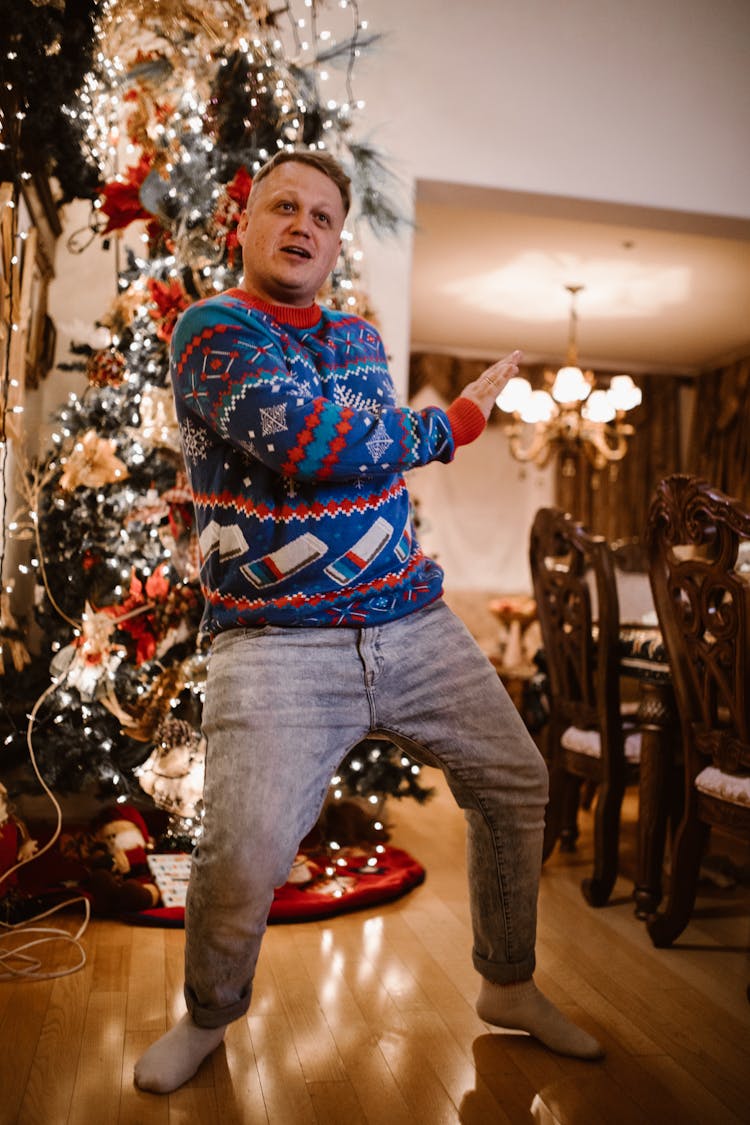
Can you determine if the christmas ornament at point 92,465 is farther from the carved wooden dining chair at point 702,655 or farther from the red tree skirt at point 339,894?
the carved wooden dining chair at point 702,655

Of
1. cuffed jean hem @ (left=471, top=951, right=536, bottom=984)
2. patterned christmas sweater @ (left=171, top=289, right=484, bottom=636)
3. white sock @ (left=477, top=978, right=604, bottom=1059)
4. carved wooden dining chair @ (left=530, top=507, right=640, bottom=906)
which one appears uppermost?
patterned christmas sweater @ (left=171, top=289, right=484, bottom=636)

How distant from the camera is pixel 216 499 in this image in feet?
5.10

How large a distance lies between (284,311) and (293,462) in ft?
1.04

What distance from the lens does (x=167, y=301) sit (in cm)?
274

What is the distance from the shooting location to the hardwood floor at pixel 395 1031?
60.4 inches

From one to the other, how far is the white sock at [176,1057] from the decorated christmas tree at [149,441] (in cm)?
114

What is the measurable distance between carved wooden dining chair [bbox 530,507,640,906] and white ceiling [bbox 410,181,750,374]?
1.67 m

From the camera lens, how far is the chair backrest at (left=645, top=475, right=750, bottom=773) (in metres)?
2.06

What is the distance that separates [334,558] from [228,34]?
208 cm

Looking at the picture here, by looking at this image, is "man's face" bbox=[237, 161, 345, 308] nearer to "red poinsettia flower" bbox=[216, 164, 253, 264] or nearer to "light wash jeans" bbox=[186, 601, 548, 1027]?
"light wash jeans" bbox=[186, 601, 548, 1027]

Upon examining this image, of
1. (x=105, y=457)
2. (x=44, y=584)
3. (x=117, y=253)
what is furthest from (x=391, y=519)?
(x=117, y=253)

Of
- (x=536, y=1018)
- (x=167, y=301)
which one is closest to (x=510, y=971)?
(x=536, y=1018)

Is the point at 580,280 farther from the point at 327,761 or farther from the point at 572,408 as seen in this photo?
the point at 327,761

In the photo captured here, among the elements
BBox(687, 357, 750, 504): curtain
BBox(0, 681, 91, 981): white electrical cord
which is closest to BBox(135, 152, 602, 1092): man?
BBox(0, 681, 91, 981): white electrical cord
